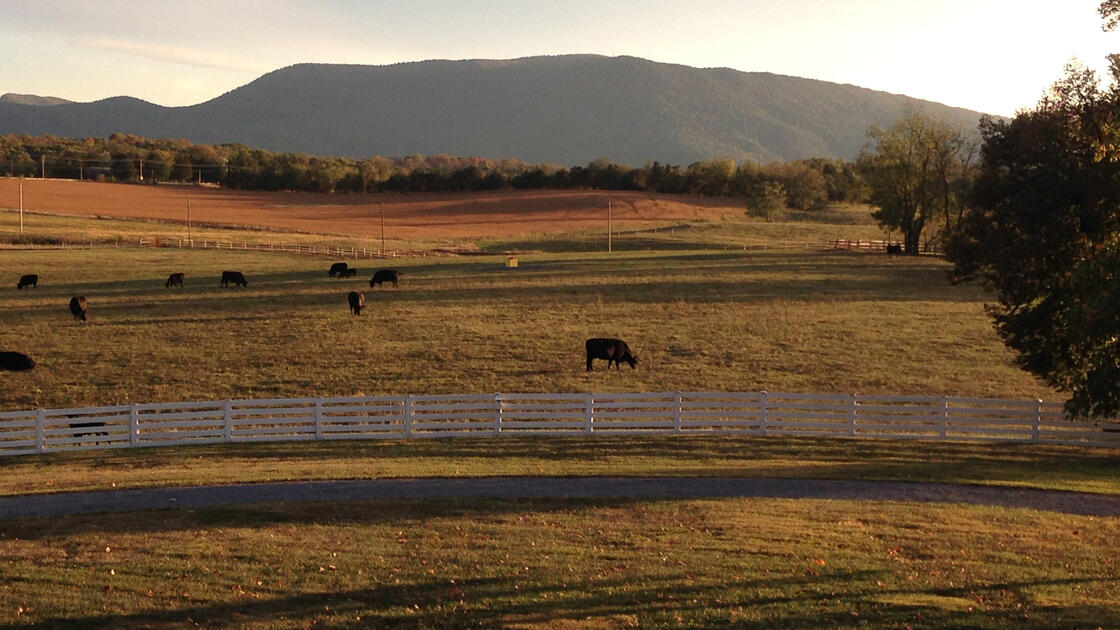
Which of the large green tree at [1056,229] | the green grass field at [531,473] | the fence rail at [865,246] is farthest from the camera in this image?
the fence rail at [865,246]

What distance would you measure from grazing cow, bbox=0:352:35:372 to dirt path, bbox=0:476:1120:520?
59.9ft

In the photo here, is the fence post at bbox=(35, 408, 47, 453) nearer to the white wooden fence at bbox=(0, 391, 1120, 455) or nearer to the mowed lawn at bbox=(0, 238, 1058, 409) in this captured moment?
the white wooden fence at bbox=(0, 391, 1120, 455)

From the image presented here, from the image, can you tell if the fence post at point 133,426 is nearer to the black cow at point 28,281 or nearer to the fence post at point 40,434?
the fence post at point 40,434

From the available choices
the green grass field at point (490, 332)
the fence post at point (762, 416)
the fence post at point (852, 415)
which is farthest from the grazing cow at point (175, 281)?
the fence post at point (852, 415)

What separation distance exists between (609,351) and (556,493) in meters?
16.9

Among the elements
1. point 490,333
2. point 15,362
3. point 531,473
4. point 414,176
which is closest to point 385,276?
point 490,333

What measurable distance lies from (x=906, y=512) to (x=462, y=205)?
12918 cm

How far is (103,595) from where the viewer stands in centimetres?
1235

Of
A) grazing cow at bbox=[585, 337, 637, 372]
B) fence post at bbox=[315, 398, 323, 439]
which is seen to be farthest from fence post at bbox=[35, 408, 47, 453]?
grazing cow at bbox=[585, 337, 637, 372]

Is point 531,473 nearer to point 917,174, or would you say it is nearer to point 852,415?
point 852,415

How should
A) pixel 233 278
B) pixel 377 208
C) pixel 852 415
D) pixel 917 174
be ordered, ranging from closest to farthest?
pixel 852 415
pixel 233 278
pixel 917 174
pixel 377 208

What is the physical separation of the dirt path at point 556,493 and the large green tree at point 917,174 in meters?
64.7

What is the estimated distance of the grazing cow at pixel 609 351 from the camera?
3494 centimetres

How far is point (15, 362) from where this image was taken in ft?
111
